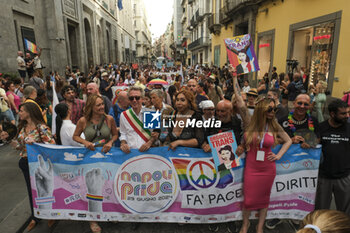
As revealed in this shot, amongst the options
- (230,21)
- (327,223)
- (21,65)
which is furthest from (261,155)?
(230,21)

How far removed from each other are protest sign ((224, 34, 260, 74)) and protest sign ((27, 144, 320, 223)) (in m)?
1.90

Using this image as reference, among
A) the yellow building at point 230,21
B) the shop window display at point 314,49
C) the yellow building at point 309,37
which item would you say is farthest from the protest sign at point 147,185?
the yellow building at point 230,21

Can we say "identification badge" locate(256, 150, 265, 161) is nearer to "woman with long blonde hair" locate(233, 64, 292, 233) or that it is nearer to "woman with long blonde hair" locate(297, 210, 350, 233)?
"woman with long blonde hair" locate(233, 64, 292, 233)

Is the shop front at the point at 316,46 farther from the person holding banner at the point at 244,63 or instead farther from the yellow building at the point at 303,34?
the person holding banner at the point at 244,63

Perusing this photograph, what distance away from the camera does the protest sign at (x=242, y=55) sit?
4227 millimetres

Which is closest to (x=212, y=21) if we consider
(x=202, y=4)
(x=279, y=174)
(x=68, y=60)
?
(x=202, y=4)

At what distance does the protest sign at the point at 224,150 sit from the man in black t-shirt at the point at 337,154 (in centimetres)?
108

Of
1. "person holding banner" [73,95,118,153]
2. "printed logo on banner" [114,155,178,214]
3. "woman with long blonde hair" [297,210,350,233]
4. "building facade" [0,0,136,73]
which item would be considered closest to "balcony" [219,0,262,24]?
"building facade" [0,0,136,73]

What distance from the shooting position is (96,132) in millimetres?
3082

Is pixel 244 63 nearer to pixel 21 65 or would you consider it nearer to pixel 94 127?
pixel 94 127

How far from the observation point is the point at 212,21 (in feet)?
85.8

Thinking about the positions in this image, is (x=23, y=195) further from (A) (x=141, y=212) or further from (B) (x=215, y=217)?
(B) (x=215, y=217)

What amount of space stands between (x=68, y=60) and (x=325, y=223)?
1936 cm

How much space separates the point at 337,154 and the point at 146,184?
2434 mm
